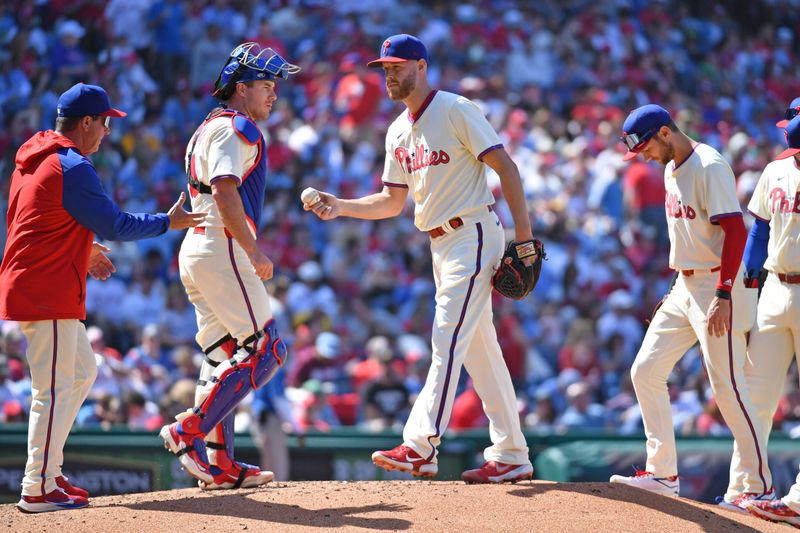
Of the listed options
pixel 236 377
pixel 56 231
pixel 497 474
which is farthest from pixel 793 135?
pixel 56 231

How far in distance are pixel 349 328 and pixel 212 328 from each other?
23.0ft

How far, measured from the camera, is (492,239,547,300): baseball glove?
19.6ft

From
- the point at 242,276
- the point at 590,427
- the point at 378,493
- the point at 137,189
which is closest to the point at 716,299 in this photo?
the point at 378,493

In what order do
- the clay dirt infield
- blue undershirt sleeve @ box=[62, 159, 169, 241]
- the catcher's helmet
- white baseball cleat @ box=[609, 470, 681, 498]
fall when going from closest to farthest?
the clay dirt infield < blue undershirt sleeve @ box=[62, 159, 169, 241] < the catcher's helmet < white baseball cleat @ box=[609, 470, 681, 498]

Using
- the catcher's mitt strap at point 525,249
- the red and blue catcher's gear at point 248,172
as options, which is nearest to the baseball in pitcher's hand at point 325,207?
the red and blue catcher's gear at point 248,172

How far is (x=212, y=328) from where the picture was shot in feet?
20.4

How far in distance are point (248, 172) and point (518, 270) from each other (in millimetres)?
1484

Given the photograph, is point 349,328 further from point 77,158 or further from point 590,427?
point 77,158

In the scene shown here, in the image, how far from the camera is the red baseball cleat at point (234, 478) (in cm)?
626

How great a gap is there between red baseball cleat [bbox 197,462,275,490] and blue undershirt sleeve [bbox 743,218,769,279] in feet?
9.51

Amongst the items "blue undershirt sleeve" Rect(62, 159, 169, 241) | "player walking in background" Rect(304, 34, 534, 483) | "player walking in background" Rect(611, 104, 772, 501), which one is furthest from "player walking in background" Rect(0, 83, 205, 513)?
"player walking in background" Rect(611, 104, 772, 501)

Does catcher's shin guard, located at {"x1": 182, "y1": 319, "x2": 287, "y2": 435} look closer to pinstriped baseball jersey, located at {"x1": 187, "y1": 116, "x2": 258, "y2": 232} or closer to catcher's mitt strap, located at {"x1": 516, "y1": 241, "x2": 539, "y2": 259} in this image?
pinstriped baseball jersey, located at {"x1": 187, "y1": 116, "x2": 258, "y2": 232}

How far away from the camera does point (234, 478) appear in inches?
248

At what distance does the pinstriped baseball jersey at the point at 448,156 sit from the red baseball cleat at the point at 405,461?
47.1 inches
